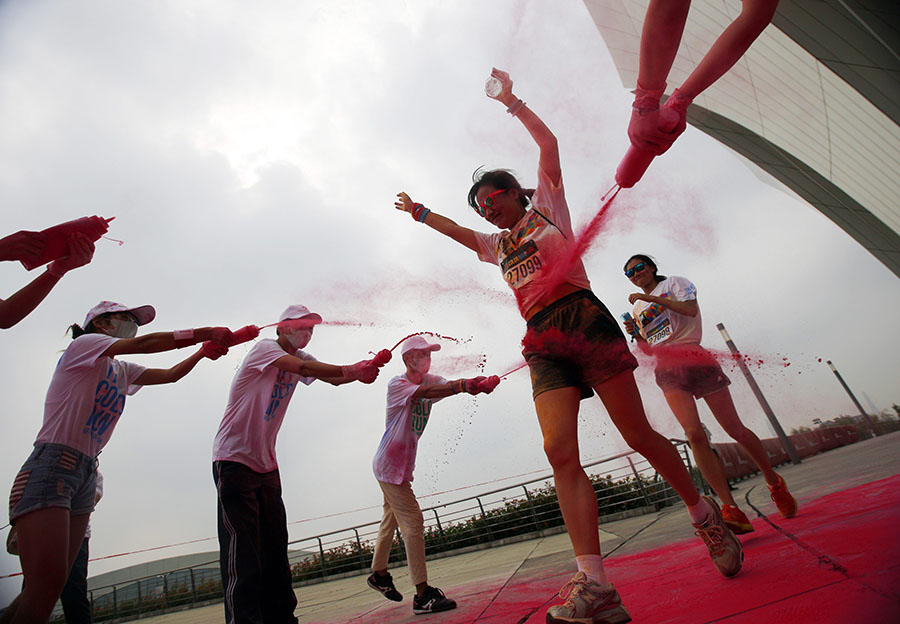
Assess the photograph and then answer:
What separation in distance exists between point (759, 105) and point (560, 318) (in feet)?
37.4

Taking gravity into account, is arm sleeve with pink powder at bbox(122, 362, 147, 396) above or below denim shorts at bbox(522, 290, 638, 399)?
above

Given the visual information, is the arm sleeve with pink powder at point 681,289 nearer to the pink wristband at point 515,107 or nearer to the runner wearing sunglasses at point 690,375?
the runner wearing sunglasses at point 690,375

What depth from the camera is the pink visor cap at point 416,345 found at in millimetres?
3836

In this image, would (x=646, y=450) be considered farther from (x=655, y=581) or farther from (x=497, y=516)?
(x=497, y=516)

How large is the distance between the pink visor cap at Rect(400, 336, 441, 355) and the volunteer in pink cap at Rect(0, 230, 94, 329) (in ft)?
7.19

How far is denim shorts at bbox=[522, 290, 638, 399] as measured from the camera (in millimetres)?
1803

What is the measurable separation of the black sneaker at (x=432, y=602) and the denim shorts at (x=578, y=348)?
1.75 metres

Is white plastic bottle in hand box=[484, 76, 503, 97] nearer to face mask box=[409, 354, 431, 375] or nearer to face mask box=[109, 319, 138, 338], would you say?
face mask box=[409, 354, 431, 375]

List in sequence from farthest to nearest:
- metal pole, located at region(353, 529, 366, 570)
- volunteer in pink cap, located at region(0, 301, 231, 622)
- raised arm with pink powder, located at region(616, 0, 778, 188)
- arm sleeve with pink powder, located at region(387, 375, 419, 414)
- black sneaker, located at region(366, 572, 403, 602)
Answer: metal pole, located at region(353, 529, 366, 570) < arm sleeve with pink powder, located at region(387, 375, 419, 414) < black sneaker, located at region(366, 572, 403, 602) < volunteer in pink cap, located at region(0, 301, 231, 622) < raised arm with pink powder, located at region(616, 0, 778, 188)

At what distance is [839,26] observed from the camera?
574 cm

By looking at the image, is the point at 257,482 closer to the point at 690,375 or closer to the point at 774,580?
the point at 774,580

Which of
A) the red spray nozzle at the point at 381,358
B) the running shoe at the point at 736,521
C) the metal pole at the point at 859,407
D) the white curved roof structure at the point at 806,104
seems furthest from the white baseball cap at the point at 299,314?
the metal pole at the point at 859,407

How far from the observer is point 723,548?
175 centimetres

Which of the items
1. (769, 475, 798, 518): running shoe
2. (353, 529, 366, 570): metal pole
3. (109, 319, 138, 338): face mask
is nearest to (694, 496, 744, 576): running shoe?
(769, 475, 798, 518): running shoe
